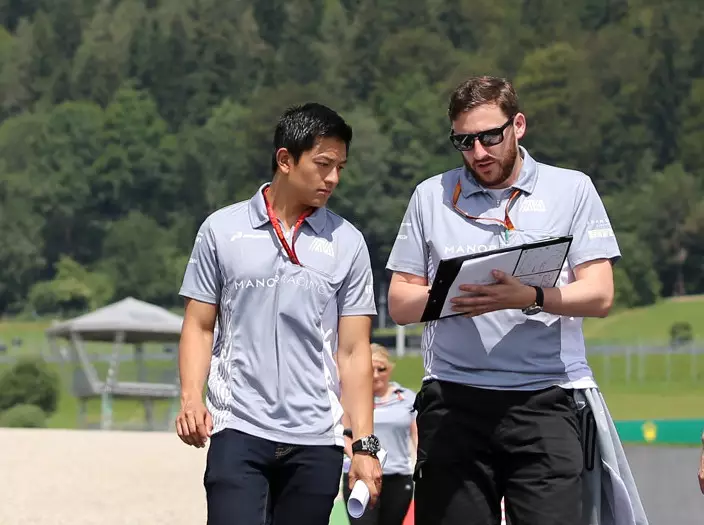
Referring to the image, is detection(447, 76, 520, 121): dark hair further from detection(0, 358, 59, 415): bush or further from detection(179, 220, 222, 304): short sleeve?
detection(0, 358, 59, 415): bush

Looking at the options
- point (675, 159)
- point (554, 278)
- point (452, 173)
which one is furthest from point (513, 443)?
point (675, 159)

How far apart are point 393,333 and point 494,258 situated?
5199 centimetres

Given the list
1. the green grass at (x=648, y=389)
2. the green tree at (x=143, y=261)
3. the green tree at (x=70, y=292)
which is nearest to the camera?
the green grass at (x=648, y=389)

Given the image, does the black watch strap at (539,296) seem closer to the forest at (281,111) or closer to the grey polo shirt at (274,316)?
the grey polo shirt at (274,316)

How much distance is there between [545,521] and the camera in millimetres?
4059

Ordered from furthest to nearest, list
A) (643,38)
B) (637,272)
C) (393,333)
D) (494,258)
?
1. (643,38)
2. (637,272)
3. (393,333)
4. (494,258)

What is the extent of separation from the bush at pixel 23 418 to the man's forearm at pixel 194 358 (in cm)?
3159

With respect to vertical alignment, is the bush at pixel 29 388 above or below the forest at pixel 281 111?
below

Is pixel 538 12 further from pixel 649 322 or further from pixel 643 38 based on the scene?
pixel 649 322

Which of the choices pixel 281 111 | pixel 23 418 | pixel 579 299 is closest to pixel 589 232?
pixel 579 299

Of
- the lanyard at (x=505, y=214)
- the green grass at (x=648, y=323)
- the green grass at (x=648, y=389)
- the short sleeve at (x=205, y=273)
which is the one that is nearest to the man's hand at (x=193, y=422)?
the short sleeve at (x=205, y=273)

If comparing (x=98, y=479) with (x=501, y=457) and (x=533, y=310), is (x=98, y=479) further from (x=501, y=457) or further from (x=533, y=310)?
(x=533, y=310)

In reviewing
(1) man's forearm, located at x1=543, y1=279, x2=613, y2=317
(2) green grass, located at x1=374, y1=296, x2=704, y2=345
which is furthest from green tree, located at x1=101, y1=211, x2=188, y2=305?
(1) man's forearm, located at x1=543, y1=279, x2=613, y2=317

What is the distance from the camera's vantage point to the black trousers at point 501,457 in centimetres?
410
